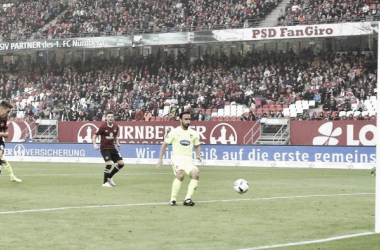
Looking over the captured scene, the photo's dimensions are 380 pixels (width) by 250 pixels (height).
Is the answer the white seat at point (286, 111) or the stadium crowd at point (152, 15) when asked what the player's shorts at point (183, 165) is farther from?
the stadium crowd at point (152, 15)

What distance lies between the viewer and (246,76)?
49.1 metres

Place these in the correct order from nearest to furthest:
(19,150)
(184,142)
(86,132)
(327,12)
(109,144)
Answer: (184,142) < (109,144) < (19,150) < (327,12) < (86,132)

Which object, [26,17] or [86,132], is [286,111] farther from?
[26,17]

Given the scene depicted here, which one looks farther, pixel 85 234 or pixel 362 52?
pixel 362 52

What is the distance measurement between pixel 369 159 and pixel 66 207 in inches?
860

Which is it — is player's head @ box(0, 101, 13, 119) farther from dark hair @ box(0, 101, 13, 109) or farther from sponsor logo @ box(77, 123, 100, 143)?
sponsor logo @ box(77, 123, 100, 143)

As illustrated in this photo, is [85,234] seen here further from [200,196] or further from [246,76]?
[246,76]

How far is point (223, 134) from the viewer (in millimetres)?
44500

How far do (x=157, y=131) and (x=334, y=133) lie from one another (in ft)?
35.2

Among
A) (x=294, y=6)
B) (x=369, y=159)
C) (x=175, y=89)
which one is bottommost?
(x=369, y=159)

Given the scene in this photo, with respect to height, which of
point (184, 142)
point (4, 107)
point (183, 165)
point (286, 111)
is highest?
point (4, 107)

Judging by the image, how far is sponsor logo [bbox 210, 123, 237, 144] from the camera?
44.2 meters

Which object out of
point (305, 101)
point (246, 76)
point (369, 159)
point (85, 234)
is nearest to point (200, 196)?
point (85, 234)

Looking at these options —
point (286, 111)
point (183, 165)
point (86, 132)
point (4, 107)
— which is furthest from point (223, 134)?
point (183, 165)
